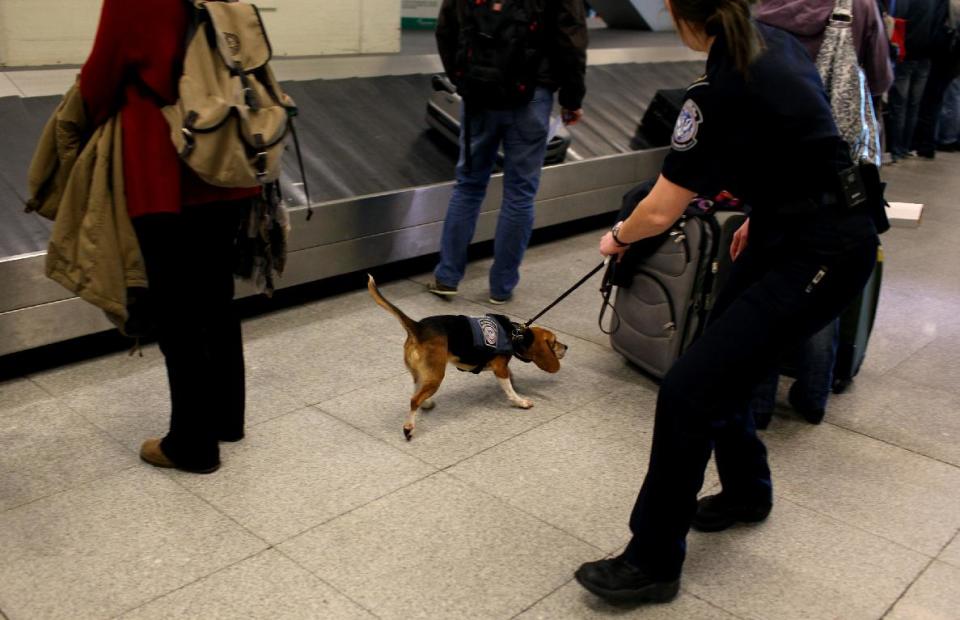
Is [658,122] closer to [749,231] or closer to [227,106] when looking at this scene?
[749,231]

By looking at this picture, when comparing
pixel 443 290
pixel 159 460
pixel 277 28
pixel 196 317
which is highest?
pixel 277 28

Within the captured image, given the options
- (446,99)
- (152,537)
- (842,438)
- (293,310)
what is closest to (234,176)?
(152,537)

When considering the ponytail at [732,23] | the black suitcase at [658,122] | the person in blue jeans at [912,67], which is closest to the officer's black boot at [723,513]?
the ponytail at [732,23]

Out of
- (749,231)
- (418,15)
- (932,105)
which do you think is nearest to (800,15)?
(749,231)

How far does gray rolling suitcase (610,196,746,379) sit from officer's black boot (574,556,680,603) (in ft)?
4.29

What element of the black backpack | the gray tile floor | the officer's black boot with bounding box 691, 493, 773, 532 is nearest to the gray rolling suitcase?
the gray tile floor

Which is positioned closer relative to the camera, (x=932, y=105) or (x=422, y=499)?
(x=422, y=499)

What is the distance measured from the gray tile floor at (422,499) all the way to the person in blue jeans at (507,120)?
765 millimetres

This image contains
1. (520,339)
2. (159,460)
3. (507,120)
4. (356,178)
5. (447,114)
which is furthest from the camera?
(447,114)

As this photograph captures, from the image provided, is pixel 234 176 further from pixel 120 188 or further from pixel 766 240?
pixel 766 240

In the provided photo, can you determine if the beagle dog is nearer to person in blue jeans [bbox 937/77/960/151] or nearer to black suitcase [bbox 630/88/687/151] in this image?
black suitcase [bbox 630/88/687/151]

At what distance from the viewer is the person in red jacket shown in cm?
253

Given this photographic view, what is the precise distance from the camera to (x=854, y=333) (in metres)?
3.91

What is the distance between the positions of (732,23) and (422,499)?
1692 millimetres
